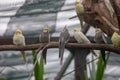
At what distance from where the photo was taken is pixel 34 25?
3.74 meters

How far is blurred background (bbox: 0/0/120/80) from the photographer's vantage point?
135 inches

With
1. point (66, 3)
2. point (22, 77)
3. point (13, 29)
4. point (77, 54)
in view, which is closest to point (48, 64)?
point (22, 77)

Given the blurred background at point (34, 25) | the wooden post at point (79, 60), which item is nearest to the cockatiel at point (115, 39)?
the wooden post at point (79, 60)

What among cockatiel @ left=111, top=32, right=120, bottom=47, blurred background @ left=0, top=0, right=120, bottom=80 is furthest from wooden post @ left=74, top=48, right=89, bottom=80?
blurred background @ left=0, top=0, right=120, bottom=80

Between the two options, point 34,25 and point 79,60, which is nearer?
point 79,60

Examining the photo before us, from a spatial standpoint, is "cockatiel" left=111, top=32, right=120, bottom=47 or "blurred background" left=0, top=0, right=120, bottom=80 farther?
"blurred background" left=0, top=0, right=120, bottom=80

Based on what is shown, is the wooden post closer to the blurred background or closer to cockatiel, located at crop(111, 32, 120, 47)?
cockatiel, located at crop(111, 32, 120, 47)

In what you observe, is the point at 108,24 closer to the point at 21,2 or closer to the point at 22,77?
the point at 22,77

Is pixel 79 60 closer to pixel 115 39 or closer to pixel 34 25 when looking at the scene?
pixel 115 39

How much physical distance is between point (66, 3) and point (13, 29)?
1.92 ft

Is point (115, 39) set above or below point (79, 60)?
above

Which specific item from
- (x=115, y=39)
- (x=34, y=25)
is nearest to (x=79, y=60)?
(x=115, y=39)

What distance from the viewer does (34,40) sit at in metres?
2.57

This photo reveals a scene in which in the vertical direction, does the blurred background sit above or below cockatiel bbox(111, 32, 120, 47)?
below
